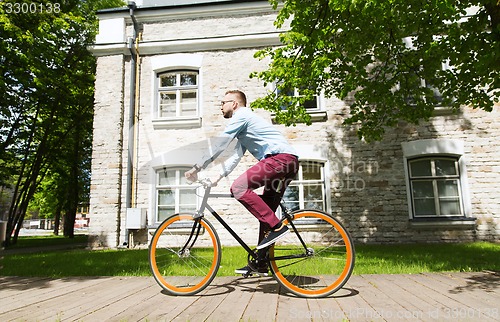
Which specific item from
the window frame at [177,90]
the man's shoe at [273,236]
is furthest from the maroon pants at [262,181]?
the window frame at [177,90]

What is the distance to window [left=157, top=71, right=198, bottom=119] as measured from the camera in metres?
10.3

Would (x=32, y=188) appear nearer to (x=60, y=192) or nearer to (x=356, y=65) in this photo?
(x=60, y=192)

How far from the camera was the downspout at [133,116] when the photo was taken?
9828 mm

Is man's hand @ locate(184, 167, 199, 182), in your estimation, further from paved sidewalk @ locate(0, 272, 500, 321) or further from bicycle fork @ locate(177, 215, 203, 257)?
paved sidewalk @ locate(0, 272, 500, 321)

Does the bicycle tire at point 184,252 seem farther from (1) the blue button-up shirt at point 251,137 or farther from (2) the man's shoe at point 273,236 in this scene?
(1) the blue button-up shirt at point 251,137

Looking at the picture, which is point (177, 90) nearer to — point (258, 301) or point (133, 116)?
point (133, 116)

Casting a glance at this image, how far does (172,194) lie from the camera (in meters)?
9.91

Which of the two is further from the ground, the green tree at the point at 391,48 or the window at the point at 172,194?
the green tree at the point at 391,48

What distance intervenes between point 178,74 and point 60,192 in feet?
43.8

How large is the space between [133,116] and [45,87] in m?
3.46

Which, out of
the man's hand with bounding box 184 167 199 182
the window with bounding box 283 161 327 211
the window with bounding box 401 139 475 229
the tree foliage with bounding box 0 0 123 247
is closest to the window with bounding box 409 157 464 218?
the window with bounding box 401 139 475 229

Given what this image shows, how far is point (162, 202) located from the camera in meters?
9.94

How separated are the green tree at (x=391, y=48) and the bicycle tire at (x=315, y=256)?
341 centimetres

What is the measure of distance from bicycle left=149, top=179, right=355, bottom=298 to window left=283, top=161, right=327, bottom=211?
19.6 ft
